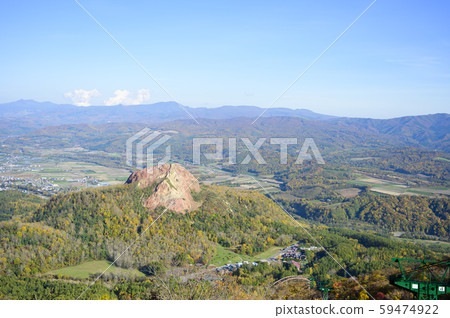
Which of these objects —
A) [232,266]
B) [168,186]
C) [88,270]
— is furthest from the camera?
[168,186]

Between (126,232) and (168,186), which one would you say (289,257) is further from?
(126,232)

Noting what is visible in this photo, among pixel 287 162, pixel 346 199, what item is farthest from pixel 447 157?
pixel 346 199

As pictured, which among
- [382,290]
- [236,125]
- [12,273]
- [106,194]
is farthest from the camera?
[236,125]

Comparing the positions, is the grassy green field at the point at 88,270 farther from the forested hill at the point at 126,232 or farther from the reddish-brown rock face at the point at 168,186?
the reddish-brown rock face at the point at 168,186

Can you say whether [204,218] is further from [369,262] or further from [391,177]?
[391,177]

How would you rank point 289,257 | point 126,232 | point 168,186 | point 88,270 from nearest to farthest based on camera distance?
point 88,270, point 289,257, point 126,232, point 168,186

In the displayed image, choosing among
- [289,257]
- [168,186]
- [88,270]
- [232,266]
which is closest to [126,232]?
[88,270]

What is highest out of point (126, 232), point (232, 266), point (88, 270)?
point (126, 232)

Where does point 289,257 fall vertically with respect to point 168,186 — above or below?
below
